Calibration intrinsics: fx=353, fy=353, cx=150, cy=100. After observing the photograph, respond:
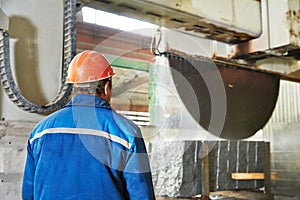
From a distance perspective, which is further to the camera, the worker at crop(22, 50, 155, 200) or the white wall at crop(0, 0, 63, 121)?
the white wall at crop(0, 0, 63, 121)

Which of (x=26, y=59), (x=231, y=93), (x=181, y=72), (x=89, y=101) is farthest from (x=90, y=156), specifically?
(x=231, y=93)

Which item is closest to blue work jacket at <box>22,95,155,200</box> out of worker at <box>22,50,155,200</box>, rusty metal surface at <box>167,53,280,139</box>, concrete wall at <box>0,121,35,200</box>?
worker at <box>22,50,155,200</box>

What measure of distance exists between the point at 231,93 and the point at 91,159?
1.21 metres

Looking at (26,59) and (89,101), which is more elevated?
(26,59)

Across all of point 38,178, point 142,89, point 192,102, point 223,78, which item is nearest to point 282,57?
point 223,78

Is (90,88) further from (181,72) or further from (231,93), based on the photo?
(231,93)

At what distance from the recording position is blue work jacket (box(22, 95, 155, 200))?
92cm

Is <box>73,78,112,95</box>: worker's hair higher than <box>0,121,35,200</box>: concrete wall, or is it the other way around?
<box>73,78,112,95</box>: worker's hair

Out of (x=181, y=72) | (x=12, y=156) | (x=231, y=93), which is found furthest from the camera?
(x=231, y=93)

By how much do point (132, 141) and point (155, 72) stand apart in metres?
2.58

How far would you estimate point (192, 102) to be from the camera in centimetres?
190

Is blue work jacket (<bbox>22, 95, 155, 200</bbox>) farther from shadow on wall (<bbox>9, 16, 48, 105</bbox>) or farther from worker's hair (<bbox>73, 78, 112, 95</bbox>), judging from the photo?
shadow on wall (<bbox>9, 16, 48, 105</bbox>)

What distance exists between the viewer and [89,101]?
0.99 metres

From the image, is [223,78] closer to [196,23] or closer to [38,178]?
[196,23]
